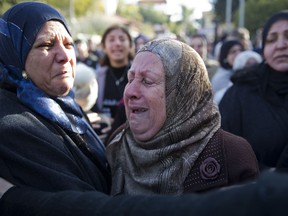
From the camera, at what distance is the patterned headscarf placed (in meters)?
2.16

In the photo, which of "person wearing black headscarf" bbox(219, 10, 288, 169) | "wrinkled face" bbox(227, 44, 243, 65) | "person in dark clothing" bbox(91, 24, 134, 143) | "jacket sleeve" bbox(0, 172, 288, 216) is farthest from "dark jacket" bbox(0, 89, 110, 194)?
"wrinkled face" bbox(227, 44, 243, 65)

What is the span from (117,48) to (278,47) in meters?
2.43

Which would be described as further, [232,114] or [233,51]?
[233,51]

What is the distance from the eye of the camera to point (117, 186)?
2.25 m

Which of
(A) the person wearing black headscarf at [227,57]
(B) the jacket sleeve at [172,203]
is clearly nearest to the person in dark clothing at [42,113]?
(B) the jacket sleeve at [172,203]

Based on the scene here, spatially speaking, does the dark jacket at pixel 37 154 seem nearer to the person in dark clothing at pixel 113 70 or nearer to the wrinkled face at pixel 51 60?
the wrinkled face at pixel 51 60

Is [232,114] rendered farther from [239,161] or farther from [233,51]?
[233,51]

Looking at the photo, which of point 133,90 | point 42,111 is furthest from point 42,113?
point 133,90

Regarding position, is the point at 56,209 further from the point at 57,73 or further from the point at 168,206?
the point at 57,73

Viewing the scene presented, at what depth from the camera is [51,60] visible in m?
2.26

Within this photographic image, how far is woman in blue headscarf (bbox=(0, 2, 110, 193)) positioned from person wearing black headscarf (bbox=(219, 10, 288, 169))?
124 centimetres

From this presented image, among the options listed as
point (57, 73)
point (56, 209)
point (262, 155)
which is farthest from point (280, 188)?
point (262, 155)

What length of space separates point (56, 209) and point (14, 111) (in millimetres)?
924

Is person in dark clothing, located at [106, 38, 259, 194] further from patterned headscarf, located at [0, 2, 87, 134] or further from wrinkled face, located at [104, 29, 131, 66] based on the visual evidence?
wrinkled face, located at [104, 29, 131, 66]
